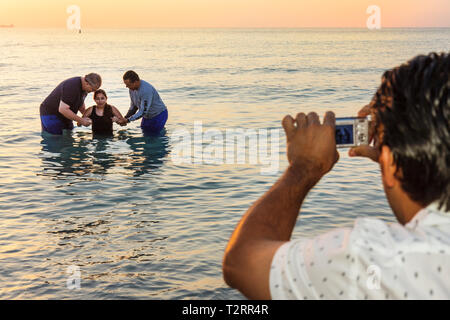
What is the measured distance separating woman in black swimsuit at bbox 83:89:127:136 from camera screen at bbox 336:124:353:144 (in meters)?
13.3

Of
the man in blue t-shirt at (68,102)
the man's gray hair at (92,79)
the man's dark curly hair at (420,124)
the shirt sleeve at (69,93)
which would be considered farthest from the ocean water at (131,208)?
the man's dark curly hair at (420,124)

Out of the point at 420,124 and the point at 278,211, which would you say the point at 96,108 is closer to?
the point at 278,211

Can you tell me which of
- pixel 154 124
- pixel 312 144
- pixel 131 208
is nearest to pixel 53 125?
pixel 154 124

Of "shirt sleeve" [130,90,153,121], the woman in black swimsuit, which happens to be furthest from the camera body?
the woman in black swimsuit

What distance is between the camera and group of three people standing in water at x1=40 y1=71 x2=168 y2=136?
44.9 feet

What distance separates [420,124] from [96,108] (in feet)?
46.0

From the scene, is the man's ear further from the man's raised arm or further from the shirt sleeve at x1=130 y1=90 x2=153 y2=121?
the shirt sleeve at x1=130 y1=90 x2=153 y2=121

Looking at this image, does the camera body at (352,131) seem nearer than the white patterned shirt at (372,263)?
No

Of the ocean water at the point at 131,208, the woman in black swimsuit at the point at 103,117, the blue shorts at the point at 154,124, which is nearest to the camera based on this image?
the ocean water at the point at 131,208

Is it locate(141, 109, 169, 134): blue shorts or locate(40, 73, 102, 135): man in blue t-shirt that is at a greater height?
locate(40, 73, 102, 135): man in blue t-shirt

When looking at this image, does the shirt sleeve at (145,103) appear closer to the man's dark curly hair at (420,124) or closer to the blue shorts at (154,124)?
the blue shorts at (154,124)

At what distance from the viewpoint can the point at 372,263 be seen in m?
1.22

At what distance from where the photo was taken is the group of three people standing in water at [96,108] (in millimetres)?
13688

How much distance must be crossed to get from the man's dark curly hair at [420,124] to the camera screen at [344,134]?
8.0 inches
